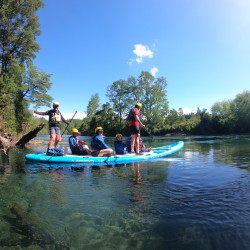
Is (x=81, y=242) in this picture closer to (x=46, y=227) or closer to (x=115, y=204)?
(x=46, y=227)

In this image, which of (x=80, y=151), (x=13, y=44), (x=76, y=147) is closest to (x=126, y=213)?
(x=80, y=151)

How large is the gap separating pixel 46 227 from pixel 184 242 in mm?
1983

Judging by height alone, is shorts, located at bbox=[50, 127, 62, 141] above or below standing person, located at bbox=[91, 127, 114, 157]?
above

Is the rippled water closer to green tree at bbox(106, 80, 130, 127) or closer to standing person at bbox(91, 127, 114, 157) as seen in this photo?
standing person at bbox(91, 127, 114, 157)

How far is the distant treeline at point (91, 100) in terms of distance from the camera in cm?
2125

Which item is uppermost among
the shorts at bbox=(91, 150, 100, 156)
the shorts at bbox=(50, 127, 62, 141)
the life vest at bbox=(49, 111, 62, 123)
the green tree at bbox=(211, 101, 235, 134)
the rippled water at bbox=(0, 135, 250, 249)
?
the green tree at bbox=(211, 101, 235, 134)

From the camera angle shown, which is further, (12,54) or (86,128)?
(86,128)

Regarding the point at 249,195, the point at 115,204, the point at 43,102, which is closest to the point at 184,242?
the point at 115,204

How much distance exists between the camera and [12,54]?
2189cm

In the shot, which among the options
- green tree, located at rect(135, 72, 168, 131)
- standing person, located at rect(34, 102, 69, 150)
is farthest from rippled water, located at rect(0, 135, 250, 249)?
green tree, located at rect(135, 72, 168, 131)

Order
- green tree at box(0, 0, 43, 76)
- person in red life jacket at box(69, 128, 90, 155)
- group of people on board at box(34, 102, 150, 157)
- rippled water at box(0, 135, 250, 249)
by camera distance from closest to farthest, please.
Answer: rippled water at box(0, 135, 250, 249) → group of people on board at box(34, 102, 150, 157) → person in red life jacket at box(69, 128, 90, 155) → green tree at box(0, 0, 43, 76)

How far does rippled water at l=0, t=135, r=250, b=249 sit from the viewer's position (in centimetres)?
273

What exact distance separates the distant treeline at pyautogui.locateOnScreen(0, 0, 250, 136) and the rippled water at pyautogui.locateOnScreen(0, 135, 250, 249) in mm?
18340

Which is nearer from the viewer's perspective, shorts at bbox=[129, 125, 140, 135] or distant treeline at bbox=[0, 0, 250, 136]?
shorts at bbox=[129, 125, 140, 135]
